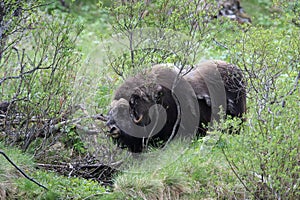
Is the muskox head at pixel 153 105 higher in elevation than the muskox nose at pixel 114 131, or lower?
higher

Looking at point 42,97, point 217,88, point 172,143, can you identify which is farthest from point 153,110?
point 42,97

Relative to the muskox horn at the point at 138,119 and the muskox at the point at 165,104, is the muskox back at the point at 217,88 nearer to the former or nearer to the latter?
the muskox at the point at 165,104

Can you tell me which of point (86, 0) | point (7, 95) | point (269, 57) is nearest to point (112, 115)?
point (7, 95)

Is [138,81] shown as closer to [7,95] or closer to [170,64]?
[170,64]

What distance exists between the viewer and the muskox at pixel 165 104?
593 cm

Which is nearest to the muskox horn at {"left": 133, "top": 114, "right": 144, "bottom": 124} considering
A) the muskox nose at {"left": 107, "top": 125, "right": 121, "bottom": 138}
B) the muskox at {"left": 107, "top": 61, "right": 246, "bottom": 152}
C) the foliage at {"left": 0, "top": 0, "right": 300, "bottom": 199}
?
the muskox at {"left": 107, "top": 61, "right": 246, "bottom": 152}

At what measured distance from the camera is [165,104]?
6031mm

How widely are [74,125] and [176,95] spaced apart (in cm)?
107

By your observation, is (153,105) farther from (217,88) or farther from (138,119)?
(217,88)

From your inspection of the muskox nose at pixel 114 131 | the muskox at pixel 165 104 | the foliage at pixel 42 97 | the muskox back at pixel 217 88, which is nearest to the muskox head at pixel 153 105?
the muskox at pixel 165 104

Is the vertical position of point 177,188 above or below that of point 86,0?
below

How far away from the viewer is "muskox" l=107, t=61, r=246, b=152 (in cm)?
593

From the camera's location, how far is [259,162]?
16.2 feet

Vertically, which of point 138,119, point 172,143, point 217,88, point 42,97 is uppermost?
point 217,88
